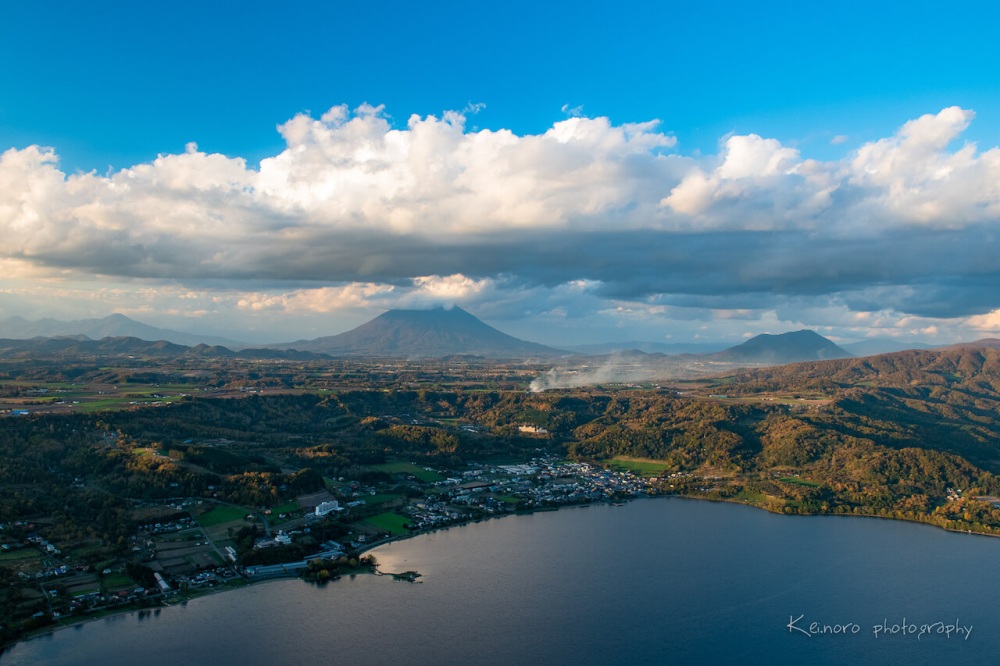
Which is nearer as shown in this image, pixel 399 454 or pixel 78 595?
pixel 78 595

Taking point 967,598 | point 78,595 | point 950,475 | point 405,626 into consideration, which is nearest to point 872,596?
point 967,598

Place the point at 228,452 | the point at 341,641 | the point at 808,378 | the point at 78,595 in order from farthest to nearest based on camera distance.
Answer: the point at 808,378 < the point at 228,452 < the point at 78,595 < the point at 341,641

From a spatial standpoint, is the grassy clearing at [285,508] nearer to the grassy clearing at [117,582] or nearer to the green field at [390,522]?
the green field at [390,522]

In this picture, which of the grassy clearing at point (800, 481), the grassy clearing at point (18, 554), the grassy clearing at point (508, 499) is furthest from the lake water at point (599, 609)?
the grassy clearing at point (800, 481)

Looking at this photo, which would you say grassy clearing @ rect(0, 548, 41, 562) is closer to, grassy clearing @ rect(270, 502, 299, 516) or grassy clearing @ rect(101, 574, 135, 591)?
grassy clearing @ rect(101, 574, 135, 591)

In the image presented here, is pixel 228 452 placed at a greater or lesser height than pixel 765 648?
greater

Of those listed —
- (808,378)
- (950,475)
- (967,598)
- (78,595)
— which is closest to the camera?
(78,595)

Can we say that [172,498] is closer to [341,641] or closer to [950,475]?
[341,641]
